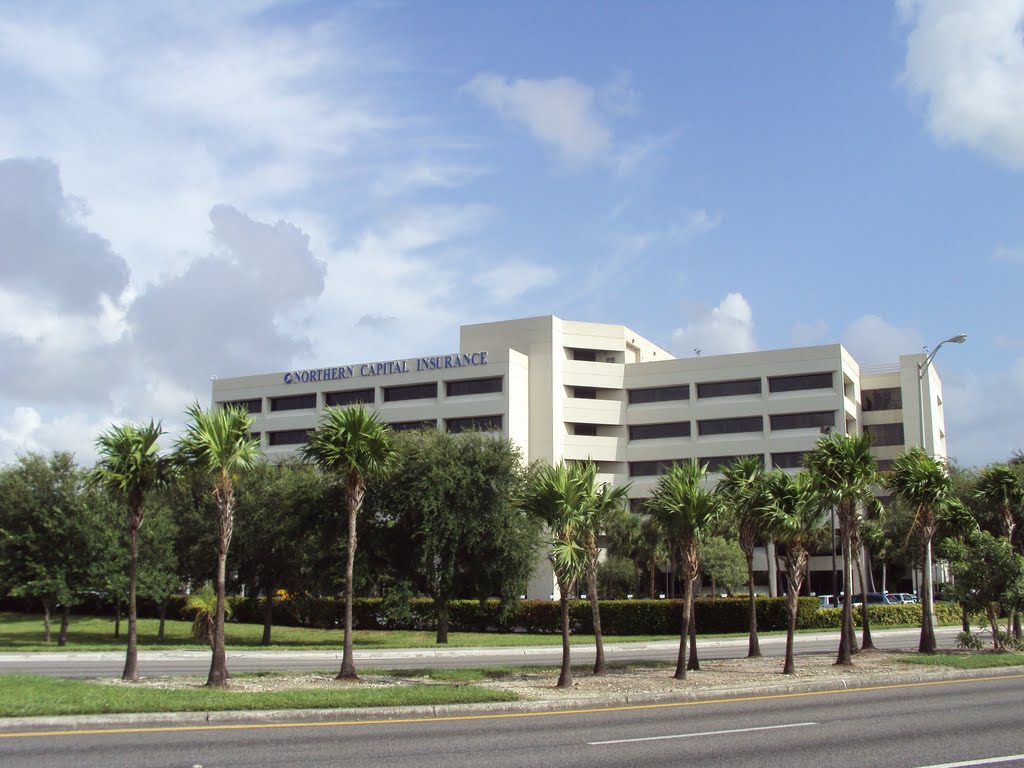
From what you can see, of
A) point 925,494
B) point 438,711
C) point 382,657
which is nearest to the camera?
point 438,711

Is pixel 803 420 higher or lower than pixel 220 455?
higher

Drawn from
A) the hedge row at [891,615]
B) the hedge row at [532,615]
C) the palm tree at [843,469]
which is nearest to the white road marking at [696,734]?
the palm tree at [843,469]

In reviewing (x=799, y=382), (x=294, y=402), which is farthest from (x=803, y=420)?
(x=294, y=402)

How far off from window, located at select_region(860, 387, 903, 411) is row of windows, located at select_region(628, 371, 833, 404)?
27.5ft

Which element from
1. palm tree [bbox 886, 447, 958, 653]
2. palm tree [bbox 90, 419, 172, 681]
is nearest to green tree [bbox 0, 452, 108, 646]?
palm tree [bbox 90, 419, 172, 681]

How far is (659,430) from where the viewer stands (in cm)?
7581

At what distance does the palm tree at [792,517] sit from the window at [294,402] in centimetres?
6201

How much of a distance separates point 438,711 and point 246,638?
1101 inches

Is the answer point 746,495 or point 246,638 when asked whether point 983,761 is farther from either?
point 246,638

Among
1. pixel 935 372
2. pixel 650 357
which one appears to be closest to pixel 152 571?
pixel 650 357

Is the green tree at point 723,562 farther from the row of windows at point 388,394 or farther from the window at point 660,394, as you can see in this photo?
the row of windows at point 388,394

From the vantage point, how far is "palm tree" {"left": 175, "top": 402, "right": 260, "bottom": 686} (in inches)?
723

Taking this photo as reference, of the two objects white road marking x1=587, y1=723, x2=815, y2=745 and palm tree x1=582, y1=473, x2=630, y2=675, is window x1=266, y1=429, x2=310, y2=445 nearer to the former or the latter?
palm tree x1=582, y1=473, x2=630, y2=675

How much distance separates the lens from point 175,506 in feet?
131
